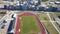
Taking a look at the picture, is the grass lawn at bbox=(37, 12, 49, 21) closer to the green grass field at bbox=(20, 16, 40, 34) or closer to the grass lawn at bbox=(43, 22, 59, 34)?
the green grass field at bbox=(20, 16, 40, 34)

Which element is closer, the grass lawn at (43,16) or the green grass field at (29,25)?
the green grass field at (29,25)

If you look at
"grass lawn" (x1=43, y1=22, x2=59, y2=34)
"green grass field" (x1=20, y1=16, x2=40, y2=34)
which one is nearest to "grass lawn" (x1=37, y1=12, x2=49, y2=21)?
"green grass field" (x1=20, y1=16, x2=40, y2=34)

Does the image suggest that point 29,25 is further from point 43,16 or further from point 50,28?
point 43,16

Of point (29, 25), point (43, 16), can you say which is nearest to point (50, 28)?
point (29, 25)

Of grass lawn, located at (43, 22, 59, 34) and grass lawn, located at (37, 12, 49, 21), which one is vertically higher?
grass lawn, located at (37, 12, 49, 21)

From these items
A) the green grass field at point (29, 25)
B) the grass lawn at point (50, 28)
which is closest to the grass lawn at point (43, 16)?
the green grass field at point (29, 25)

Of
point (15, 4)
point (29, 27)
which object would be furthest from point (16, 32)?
point (15, 4)

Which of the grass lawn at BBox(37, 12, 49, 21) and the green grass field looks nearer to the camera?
the green grass field

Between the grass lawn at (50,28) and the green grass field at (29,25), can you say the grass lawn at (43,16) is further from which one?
the grass lawn at (50,28)
